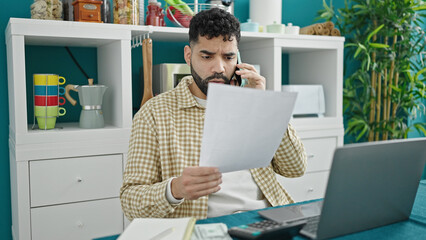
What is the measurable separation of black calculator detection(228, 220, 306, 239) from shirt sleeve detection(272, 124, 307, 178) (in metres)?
0.52

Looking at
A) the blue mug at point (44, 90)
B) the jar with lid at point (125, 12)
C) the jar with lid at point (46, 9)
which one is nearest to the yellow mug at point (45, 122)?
the blue mug at point (44, 90)

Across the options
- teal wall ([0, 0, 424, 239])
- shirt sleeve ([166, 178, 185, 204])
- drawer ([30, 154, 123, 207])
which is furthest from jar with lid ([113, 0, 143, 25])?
shirt sleeve ([166, 178, 185, 204])

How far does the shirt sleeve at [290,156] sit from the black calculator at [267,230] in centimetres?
52

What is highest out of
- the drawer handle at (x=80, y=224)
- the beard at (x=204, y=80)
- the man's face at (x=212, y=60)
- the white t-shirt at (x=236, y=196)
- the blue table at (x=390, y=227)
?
the man's face at (x=212, y=60)

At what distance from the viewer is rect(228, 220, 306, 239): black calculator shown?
90 cm

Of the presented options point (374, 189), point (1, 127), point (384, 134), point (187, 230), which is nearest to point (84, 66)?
point (1, 127)

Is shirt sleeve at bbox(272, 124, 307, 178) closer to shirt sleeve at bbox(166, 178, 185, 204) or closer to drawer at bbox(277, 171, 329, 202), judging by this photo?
shirt sleeve at bbox(166, 178, 185, 204)

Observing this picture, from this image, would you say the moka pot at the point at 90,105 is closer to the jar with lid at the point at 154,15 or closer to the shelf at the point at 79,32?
the shelf at the point at 79,32

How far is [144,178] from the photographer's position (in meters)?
1.31

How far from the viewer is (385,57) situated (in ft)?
9.98

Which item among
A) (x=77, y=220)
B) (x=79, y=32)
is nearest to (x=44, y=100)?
(x=79, y=32)

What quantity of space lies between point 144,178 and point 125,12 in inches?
43.7

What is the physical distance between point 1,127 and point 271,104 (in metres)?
1.82

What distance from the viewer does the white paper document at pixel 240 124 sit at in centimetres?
85
